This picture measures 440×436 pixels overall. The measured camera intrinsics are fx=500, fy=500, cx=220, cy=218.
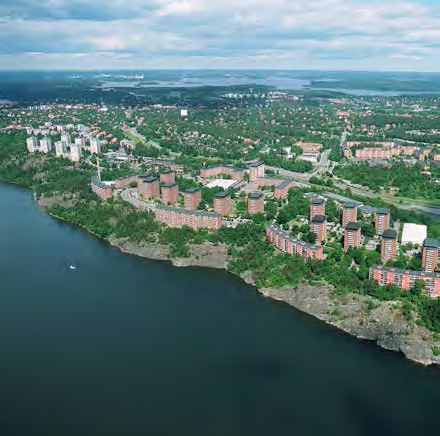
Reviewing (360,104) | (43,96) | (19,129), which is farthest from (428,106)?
(43,96)

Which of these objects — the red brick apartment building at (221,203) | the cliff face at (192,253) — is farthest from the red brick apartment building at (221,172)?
the cliff face at (192,253)

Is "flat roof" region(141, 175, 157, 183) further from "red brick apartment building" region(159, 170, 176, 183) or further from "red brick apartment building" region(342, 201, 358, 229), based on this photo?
"red brick apartment building" region(342, 201, 358, 229)

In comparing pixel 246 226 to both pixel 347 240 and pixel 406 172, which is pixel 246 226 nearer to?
pixel 347 240

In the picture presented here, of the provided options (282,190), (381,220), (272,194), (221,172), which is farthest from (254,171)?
(381,220)

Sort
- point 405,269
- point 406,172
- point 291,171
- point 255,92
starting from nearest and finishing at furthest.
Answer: point 405,269
point 406,172
point 291,171
point 255,92

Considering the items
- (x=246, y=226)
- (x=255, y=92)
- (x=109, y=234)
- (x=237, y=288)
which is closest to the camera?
(x=237, y=288)

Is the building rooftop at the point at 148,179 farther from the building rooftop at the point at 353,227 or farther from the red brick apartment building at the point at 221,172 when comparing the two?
the building rooftop at the point at 353,227

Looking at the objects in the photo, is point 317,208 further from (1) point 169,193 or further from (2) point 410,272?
(1) point 169,193
